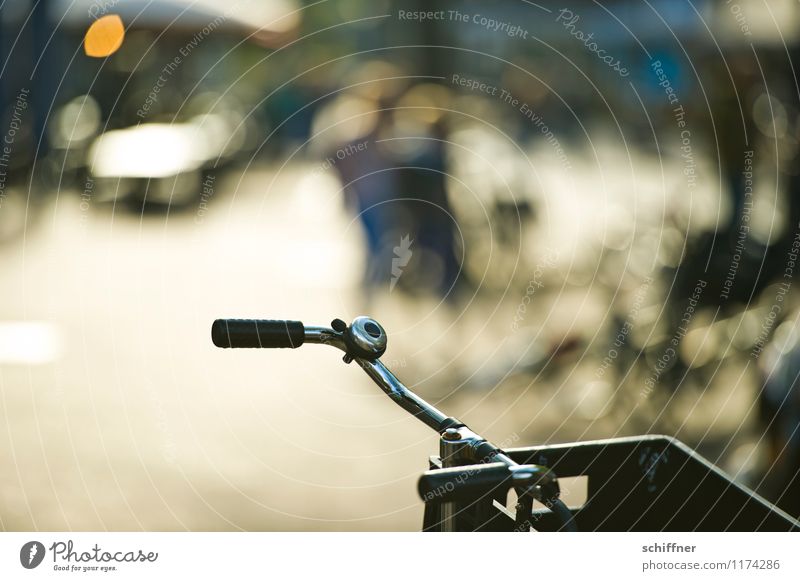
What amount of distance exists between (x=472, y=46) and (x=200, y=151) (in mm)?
4629

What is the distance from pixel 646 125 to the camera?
507cm

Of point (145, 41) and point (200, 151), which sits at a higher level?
point (145, 41)

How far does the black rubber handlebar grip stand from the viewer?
4.79 feet

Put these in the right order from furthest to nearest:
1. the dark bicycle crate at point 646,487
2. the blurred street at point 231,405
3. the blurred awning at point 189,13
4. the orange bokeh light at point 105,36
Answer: the orange bokeh light at point 105,36 < the blurred awning at point 189,13 < the blurred street at point 231,405 < the dark bicycle crate at point 646,487

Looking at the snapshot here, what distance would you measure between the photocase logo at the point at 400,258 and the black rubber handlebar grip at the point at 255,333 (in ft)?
11.9

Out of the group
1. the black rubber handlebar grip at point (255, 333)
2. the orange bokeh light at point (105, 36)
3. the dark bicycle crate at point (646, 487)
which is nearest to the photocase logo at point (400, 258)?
the orange bokeh light at point (105, 36)

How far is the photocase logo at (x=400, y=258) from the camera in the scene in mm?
5160
